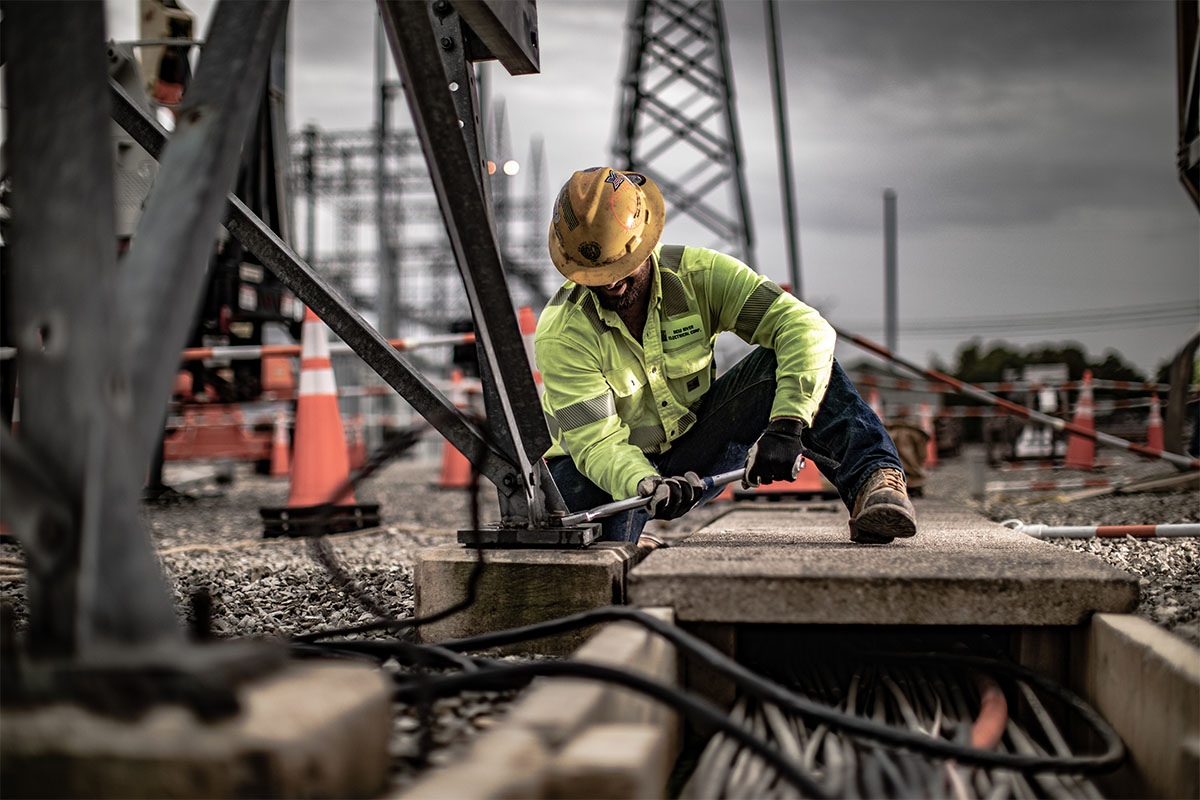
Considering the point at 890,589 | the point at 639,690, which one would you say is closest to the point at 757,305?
the point at 890,589

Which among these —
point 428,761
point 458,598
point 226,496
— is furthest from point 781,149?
point 428,761

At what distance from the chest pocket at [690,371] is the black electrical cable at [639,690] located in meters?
1.74

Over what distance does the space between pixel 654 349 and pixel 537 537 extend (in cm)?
98

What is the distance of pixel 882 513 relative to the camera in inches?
106

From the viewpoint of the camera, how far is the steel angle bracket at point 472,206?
2096mm

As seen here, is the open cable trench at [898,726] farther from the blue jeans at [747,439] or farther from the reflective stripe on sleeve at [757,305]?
the reflective stripe on sleeve at [757,305]

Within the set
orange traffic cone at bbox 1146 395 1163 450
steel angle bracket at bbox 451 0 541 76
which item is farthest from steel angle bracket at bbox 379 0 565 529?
orange traffic cone at bbox 1146 395 1163 450

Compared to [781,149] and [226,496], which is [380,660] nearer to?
[226,496]

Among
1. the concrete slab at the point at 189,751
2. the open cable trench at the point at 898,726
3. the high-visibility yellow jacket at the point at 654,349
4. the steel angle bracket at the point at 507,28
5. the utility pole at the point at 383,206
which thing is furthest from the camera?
the utility pole at the point at 383,206

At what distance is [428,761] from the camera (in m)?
1.54

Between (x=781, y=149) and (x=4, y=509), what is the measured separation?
12.1 metres

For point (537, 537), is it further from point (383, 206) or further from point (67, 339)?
point (383, 206)

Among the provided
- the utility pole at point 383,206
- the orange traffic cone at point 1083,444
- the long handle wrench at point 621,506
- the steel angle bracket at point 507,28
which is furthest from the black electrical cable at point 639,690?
the utility pole at point 383,206

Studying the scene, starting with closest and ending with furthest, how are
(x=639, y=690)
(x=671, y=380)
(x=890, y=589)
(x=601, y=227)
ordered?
1. (x=639, y=690)
2. (x=890, y=589)
3. (x=601, y=227)
4. (x=671, y=380)
